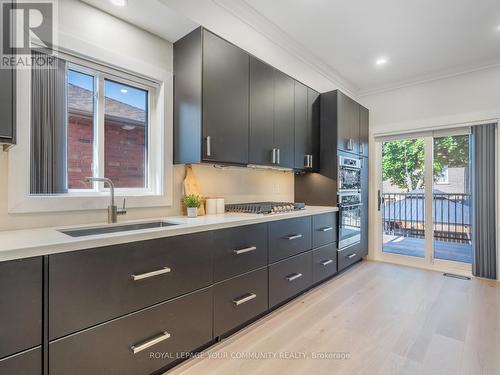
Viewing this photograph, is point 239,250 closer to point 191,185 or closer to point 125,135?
point 191,185

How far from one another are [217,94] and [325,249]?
1982mm

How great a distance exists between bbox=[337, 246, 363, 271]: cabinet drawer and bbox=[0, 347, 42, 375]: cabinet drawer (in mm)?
2825

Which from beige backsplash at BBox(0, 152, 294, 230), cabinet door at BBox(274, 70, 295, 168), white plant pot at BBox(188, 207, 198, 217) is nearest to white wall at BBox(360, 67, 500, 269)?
beige backsplash at BBox(0, 152, 294, 230)

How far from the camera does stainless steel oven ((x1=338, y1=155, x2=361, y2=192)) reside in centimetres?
320

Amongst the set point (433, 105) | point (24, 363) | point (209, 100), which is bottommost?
point (24, 363)

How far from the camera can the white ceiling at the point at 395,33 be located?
7.80ft

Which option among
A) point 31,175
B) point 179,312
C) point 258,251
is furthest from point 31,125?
point 258,251

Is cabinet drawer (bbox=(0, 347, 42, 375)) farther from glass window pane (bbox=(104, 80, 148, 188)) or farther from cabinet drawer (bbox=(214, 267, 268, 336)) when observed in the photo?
glass window pane (bbox=(104, 80, 148, 188))

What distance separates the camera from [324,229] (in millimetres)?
2861

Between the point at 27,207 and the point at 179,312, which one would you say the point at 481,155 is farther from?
the point at 27,207

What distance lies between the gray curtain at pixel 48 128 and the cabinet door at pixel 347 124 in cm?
273

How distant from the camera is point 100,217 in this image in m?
1.77

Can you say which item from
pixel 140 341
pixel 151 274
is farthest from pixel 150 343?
pixel 151 274

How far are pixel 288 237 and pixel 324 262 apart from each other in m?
0.79
